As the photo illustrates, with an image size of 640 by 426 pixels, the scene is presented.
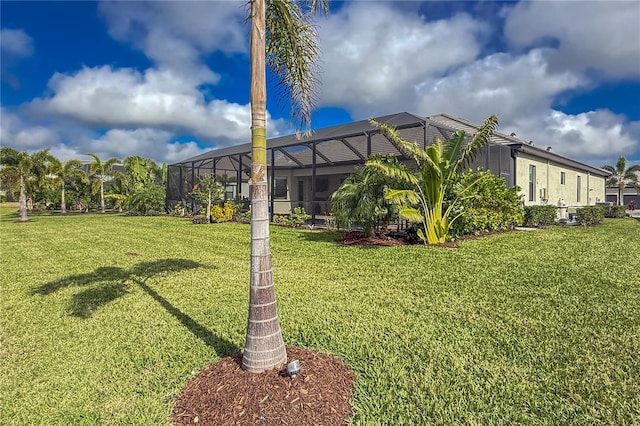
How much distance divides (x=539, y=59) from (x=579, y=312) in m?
15.3

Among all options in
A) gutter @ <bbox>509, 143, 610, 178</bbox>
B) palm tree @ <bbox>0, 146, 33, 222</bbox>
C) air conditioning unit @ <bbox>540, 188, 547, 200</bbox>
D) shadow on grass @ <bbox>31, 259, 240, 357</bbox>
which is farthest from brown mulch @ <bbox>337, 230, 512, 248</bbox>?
palm tree @ <bbox>0, 146, 33, 222</bbox>

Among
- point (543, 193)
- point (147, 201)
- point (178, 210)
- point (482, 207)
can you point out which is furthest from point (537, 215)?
point (147, 201)

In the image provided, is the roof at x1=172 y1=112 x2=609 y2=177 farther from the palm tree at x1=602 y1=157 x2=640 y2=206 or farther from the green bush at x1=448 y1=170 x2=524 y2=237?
the palm tree at x1=602 y1=157 x2=640 y2=206

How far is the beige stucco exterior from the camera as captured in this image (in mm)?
15875

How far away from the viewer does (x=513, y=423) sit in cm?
230

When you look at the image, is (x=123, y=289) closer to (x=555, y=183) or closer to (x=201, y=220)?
(x=201, y=220)

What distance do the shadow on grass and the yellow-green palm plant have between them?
17.0 feet

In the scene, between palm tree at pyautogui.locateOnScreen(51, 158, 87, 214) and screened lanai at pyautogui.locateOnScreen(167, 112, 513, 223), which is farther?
palm tree at pyautogui.locateOnScreen(51, 158, 87, 214)

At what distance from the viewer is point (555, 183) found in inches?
755

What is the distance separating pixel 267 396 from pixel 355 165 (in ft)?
42.7

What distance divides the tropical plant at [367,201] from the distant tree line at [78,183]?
17.6 m

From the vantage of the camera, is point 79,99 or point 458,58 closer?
point 458,58

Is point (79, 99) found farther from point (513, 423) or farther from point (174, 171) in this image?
point (513, 423)

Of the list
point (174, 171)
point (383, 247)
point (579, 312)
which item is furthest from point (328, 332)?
point (174, 171)
